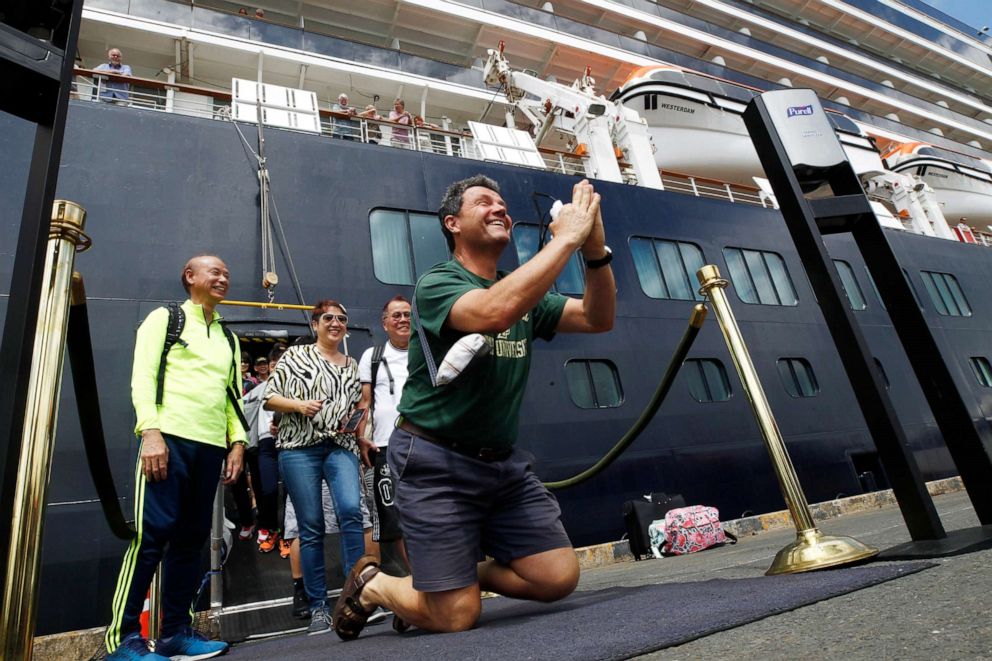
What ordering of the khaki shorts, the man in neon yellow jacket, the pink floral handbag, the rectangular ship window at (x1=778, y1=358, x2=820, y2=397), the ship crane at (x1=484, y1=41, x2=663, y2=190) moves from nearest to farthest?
1. the khaki shorts
2. the man in neon yellow jacket
3. the pink floral handbag
4. the rectangular ship window at (x1=778, y1=358, x2=820, y2=397)
5. the ship crane at (x1=484, y1=41, x2=663, y2=190)

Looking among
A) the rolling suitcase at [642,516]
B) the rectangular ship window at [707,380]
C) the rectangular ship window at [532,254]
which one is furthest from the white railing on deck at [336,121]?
the rolling suitcase at [642,516]

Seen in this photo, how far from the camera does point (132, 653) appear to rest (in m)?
2.16

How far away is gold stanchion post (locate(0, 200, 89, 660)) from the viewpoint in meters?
0.98

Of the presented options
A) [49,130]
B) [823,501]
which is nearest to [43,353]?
[49,130]

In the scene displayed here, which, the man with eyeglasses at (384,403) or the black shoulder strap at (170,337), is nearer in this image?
the black shoulder strap at (170,337)

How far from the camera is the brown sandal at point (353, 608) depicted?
2.16 meters

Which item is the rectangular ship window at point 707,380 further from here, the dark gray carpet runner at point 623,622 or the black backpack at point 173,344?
the black backpack at point 173,344

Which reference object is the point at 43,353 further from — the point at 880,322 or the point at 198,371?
the point at 880,322

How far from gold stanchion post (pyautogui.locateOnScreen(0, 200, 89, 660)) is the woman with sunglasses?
72.1 inches

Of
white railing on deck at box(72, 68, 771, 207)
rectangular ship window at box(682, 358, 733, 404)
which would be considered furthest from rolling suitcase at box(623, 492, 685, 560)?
white railing on deck at box(72, 68, 771, 207)

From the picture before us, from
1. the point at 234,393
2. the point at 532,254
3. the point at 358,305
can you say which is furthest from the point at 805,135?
the point at 532,254

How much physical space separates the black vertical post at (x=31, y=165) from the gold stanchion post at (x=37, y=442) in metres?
0.05

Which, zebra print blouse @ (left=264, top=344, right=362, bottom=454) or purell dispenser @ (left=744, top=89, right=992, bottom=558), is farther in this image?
zebra print blouse @ (left=264, top=344, right=362, bottom=454)

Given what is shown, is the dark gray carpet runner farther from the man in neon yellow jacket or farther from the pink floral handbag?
the pink floral handbag
